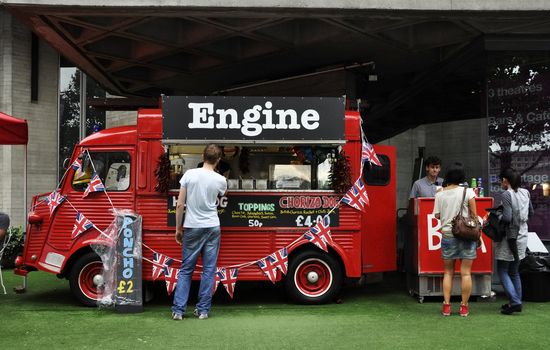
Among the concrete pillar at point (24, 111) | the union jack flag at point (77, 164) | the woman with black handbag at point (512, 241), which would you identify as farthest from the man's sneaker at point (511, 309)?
the concrete pillar at point (24, 111)

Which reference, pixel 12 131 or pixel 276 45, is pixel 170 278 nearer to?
pixel 12 131

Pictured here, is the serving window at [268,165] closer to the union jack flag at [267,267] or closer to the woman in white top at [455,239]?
the union jack flag at [267,267]

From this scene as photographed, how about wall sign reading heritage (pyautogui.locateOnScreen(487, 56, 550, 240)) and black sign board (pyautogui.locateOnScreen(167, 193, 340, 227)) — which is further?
wall sign reading heritage (pyautogui.locateOnScreen(487, 56, 550, 240))

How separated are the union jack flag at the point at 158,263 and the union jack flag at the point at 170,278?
0.17ft

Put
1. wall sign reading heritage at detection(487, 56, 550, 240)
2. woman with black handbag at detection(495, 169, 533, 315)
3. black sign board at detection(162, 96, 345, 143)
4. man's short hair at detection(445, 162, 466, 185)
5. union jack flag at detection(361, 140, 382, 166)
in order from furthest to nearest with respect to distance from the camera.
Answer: wall sign reading heritage at detection(487, 56, 550, 240), union jack flag at detection(361, 140, 382, 166), black sign board at detection(162, 96, 345, 143), woman with black handbag at detection(495, 169, 533, 315), man's short hair at detection(445, 162, 466, 185)

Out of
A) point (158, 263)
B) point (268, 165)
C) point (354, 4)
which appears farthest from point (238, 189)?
point (354, 4)

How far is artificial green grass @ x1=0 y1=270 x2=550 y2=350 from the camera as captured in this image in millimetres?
5262

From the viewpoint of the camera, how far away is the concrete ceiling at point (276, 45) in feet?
26.9

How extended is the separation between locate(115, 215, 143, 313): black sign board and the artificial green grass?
16cm

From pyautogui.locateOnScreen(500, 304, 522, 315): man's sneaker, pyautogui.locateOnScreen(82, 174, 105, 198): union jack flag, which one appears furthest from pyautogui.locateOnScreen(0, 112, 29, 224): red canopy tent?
pyautogui.locateOnScreen(500, 304, 522, 315): man's sneaker

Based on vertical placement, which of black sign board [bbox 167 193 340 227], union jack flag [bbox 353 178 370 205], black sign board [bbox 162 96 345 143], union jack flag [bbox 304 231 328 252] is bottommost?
union jack flag [bbox 304 231 328 252]

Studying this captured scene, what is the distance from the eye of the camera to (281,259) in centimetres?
715

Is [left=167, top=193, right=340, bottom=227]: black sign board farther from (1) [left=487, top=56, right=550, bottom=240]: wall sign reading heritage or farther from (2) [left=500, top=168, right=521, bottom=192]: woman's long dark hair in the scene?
(1) [left=487, top=56, right=550, bottom=240]: wall sign reading heritage

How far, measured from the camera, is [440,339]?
17.8 feet
